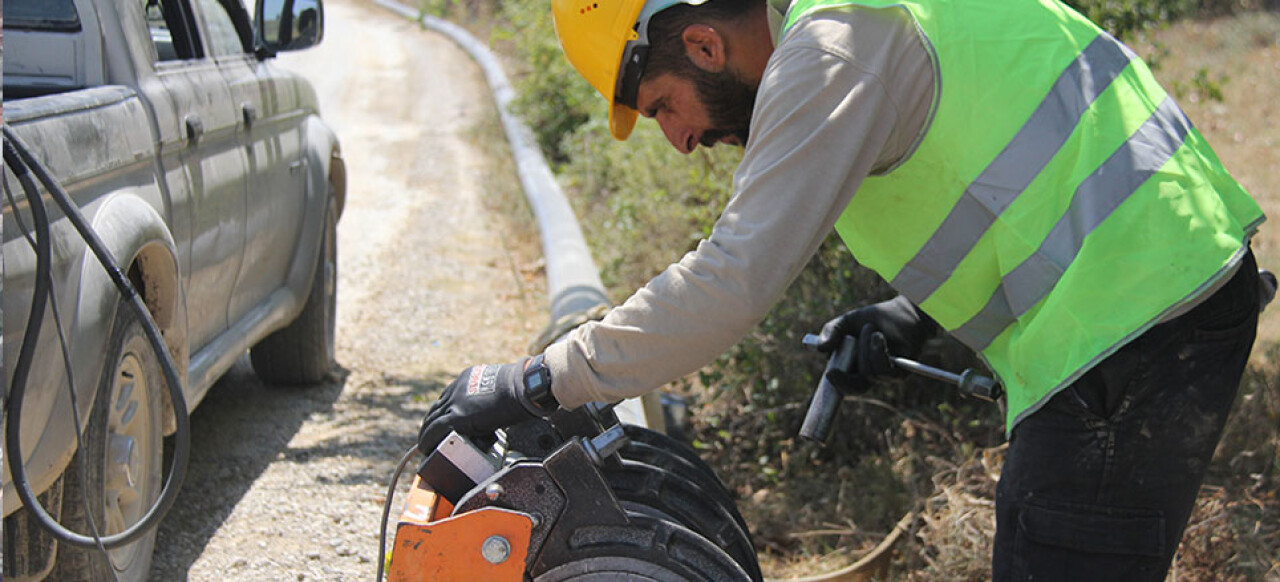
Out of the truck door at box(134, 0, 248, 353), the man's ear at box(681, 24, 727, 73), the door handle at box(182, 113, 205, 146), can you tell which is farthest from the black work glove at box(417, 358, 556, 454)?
the door handle at box(182, 113, 205, 146)

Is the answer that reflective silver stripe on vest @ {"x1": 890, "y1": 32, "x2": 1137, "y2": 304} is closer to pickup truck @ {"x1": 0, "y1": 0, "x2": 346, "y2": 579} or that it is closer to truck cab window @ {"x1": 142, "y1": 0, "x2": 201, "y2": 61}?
pickup truck @ {"x1": 0, "y1": 0, "x2": 346, "y2": 579}

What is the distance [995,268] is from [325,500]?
273 cm

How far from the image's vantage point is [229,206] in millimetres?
4203

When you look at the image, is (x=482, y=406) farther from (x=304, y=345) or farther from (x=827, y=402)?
(x=304, y=345)

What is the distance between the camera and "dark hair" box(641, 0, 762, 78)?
245 centimetres

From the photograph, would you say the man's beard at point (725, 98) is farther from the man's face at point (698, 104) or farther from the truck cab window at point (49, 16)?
the truck cab window at point (49, 16)

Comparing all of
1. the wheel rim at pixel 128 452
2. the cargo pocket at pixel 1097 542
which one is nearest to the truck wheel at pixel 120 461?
the wheel rim at pixel 128 452

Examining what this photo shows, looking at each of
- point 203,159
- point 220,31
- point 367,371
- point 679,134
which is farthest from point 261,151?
point 679,134

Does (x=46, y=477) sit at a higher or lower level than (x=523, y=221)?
higher

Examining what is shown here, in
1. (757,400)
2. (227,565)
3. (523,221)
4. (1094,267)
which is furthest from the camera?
(523,221)

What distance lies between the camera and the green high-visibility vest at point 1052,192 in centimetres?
211

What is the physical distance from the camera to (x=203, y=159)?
13.1ft

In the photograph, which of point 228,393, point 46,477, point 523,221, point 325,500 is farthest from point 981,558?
point 523,221

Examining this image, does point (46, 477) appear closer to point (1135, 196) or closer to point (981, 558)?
point (1135, 196)
